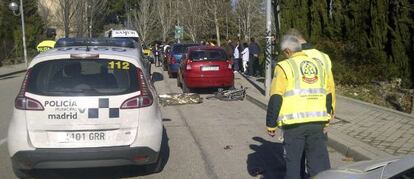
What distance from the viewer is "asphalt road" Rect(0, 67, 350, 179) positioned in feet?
23.8

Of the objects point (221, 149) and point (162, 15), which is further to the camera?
point (162, 15)

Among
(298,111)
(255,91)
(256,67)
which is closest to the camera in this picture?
(298,111)

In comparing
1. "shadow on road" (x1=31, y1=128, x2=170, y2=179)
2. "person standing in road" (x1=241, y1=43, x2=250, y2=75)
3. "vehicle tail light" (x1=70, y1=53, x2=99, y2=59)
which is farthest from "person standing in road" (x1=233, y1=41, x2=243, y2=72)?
"vehicle tail light" (x1=70, y1=53, x2=99, y2=59)

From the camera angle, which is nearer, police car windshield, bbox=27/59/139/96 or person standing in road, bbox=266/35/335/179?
person standing in road, bbox=266/35/335/179

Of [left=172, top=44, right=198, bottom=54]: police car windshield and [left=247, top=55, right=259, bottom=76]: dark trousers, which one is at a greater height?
[left=172, top=44, right=198, bottom=54]: police car windshield

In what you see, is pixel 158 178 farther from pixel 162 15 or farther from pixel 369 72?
pixel 162 15

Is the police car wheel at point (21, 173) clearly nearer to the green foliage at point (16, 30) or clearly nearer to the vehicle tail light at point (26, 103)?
the vehicle tail light at point (26, 103)

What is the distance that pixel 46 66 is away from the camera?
6.68 m

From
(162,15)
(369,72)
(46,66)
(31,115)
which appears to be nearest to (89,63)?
(46,66)

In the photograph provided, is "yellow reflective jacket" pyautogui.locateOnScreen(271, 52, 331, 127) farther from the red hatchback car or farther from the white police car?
the red hatchback car

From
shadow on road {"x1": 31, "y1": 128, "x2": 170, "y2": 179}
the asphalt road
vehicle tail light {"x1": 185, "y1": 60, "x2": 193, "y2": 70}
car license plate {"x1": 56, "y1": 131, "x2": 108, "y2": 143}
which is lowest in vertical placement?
the asphalt road

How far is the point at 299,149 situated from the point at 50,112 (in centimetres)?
293

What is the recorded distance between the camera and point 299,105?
4.90 metres

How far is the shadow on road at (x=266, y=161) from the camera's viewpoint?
717 centimetres
